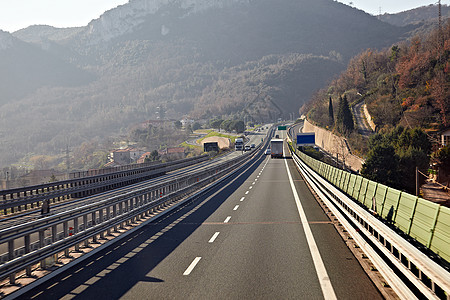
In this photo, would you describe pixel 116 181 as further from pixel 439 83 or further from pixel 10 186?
pixel 439 83

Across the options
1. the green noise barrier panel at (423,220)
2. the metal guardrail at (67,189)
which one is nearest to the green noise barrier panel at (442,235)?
the green noise barrier panel at (423,220)

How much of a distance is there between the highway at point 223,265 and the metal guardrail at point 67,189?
13.9m

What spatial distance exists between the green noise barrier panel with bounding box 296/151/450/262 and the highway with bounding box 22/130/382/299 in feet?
4.41

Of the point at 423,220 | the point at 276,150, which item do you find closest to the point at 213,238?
the point at 423,220

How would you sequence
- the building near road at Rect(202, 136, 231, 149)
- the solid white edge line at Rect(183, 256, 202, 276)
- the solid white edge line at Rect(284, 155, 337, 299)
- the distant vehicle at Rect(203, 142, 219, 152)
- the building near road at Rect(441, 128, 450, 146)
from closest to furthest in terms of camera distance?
1. the solid white edge line at Rect(284, 155, 337, 299)
2. the solid white edge line at Rect(183, 256, 202, 276)
3. the building near road at Rect(441, 128, 450, 146)
4. the distant vehicle at Rect(203, 142, 219, 152)
5. the building near road at Rect(202, 136, 231, 149)

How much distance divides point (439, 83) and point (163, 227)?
3152 inches

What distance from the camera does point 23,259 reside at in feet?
27.7

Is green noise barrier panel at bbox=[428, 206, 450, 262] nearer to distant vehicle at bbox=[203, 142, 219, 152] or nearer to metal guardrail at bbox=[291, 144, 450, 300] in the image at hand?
metal guardrail at bbox=[291, 144, 450, 300]

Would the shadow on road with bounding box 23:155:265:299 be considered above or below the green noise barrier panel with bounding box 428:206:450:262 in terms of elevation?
below

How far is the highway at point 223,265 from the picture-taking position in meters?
7.55

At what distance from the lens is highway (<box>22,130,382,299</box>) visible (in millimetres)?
7555

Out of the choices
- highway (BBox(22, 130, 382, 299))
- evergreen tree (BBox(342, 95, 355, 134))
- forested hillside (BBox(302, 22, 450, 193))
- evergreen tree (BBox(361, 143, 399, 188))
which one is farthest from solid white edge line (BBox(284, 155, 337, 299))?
evergreen tree (BBox(342, 95, 355, 134))

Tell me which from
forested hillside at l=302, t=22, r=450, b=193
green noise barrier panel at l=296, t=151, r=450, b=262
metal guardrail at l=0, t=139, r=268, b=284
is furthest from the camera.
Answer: forested hillside at l=302, t=22, r=450, b=193

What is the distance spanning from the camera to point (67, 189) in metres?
31.4
